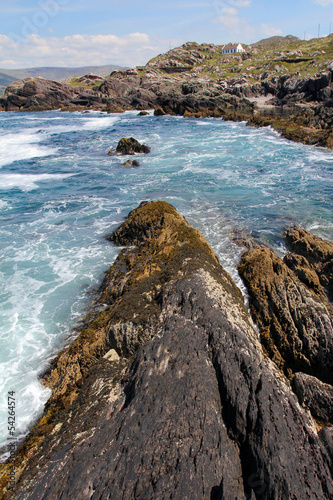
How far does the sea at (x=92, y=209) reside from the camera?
8117 millimetres

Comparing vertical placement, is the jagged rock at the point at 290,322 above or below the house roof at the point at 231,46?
below

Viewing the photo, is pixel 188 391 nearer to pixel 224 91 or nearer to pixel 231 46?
pixel 224 91

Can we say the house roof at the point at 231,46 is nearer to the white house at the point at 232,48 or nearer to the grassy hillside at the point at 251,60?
the white house at the point at 232,48

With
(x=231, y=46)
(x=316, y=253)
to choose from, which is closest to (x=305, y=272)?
(x=316, y=253)

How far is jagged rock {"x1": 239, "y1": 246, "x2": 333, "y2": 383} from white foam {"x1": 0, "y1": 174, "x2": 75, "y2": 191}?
1865cm

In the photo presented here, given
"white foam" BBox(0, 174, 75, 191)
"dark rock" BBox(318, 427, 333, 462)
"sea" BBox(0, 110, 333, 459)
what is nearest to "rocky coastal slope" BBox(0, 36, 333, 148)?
"sea" BBox(0, 110, 333, 459)

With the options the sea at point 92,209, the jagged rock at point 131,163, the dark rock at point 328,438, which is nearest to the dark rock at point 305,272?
the sea at point 92,209

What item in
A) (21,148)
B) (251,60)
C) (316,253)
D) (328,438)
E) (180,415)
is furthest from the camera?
(251,60)

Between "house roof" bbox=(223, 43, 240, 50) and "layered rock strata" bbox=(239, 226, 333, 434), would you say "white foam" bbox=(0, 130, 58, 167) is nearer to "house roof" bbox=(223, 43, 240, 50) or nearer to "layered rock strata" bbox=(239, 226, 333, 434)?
"layered rock strata" bbox=(239, 226, 333, 434)

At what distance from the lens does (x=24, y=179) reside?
2309 cm

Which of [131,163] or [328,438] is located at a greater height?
[131,163]

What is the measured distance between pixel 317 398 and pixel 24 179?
2433cm

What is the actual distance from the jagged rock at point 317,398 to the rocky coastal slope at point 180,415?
0.02 meters

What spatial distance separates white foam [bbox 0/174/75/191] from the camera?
70.1ft
